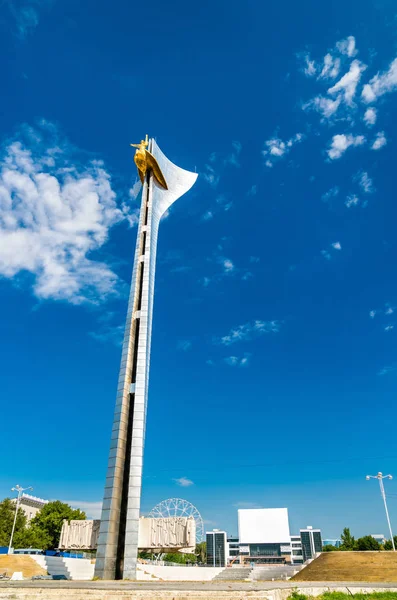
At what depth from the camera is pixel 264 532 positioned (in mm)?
95750

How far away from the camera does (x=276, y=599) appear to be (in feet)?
37.1

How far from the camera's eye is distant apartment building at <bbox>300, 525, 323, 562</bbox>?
10685 cm

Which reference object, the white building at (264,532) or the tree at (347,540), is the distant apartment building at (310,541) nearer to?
the white building at (264,532)

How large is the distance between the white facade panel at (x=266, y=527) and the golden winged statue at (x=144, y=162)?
8845 cm

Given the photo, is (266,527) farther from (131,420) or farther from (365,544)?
(131,420)

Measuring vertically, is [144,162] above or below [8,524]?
above

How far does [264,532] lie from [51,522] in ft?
182

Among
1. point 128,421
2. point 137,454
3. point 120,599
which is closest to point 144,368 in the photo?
point 128,421

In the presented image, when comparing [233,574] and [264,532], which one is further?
[264,532]

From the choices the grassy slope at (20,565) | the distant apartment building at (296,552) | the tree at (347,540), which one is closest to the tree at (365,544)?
the tree at (347,540)

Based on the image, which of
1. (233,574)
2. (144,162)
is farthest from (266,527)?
(144,162)

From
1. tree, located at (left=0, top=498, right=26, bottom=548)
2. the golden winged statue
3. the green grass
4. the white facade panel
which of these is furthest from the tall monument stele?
the white facade panel

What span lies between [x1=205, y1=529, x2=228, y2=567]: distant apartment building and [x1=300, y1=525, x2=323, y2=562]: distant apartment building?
2054 cm

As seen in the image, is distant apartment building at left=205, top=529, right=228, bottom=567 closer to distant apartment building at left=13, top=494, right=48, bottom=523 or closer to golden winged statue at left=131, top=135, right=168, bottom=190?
distant apartment building at left=13, top=494, right=48, bottom=523
